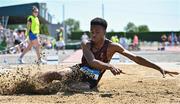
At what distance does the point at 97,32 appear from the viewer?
7531 millimetres

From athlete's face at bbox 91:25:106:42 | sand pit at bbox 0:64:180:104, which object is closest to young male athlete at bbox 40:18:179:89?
athlete's face at bbox 91:25:106:42

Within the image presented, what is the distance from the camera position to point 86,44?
7.59m

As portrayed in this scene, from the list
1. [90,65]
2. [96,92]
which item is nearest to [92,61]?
[90,65]

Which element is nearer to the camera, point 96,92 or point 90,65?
point 90,65

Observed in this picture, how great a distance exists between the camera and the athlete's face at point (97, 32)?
7.47m

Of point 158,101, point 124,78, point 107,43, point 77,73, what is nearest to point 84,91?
point 77,73

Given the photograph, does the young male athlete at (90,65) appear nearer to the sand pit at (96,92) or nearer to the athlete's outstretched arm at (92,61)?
the athlete's outstretched arm at (92,61)

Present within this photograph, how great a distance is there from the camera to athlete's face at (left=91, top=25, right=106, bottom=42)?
7.47 meters

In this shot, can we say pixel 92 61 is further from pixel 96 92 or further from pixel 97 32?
pixel 96 92

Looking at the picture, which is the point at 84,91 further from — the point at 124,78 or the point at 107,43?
the point at 124,78

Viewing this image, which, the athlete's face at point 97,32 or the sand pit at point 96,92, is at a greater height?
the athlete's face at point 97,32

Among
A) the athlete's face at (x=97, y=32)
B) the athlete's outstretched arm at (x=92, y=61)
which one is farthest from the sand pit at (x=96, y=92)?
the athlete's face at (x=97, y=32)

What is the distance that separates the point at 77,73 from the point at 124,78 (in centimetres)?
243

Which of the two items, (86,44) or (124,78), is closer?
(86,44)
